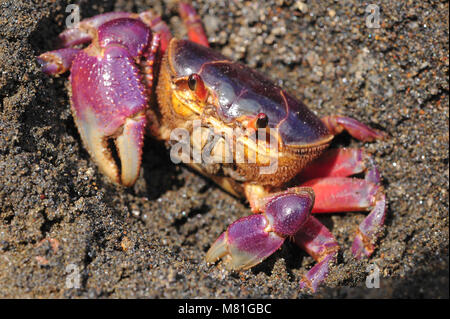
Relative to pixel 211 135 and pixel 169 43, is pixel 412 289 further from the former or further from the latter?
pixel 169 43

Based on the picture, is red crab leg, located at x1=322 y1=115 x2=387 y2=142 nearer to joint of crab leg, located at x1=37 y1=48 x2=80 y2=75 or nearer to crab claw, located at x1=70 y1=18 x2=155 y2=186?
crab claw, located at x1=70 y1=18 x2=155 y2=186

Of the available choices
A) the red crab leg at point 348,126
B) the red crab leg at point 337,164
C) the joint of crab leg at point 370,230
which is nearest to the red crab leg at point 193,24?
the red crab leg at point 348,126

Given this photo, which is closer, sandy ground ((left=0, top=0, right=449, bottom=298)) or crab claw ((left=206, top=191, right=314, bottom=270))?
sandy ground ((left=0, top=0, right=449, bottom=298))

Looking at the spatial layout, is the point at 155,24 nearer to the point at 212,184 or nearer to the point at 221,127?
the point at 221,127

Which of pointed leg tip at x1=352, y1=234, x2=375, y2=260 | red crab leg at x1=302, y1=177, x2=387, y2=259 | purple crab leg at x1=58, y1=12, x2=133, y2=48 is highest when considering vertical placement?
purple crab leg at x1=58, y1=12, x2=133, y2=48

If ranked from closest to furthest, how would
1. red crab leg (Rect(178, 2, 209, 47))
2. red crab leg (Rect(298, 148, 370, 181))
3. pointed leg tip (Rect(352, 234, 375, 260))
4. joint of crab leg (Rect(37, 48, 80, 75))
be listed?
joint of crab leg (Rect(37, 48, 80, 75)) < pointed leg tip (Rect(352, 234, 375, 260)) < red crab leg (Rect(298, 148, 370, 181)) < red crab leg (Rect(178, 2, 209, 47))

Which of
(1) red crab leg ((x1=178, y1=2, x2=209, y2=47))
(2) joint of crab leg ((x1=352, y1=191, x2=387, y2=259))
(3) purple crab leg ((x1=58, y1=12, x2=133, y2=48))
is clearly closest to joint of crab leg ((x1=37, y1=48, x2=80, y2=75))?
(3) purple crab leg ((x1=58, y1=12, x2=133, y2=48))
